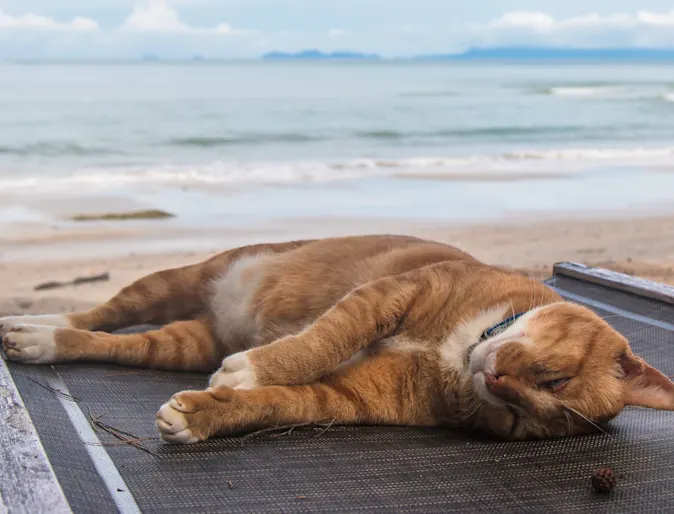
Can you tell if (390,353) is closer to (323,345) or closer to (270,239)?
(323,345)

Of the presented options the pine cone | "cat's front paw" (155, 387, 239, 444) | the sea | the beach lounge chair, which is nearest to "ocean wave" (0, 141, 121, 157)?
the sea

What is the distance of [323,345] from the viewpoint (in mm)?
2305

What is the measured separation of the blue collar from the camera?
7.76 feet

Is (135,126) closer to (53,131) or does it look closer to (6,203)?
(53,131)

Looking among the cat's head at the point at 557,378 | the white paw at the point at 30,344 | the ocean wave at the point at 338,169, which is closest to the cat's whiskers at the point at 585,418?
the cat's head at the point at 557,378

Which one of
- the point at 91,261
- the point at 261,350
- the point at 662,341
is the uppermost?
the point at 261,350

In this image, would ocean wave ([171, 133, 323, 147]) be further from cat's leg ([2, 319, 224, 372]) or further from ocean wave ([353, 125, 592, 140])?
cat's leg ([2, 319, 224, 372])

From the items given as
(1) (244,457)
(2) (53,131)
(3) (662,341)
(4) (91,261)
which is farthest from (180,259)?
(2) (53,131)

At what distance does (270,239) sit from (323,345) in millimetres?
4864

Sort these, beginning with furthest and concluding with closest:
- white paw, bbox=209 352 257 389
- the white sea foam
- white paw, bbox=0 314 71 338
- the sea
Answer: the white sea foam → the sea → white paw, bbox=0 314 71 338 → white paw, bbox=209 352 257 389

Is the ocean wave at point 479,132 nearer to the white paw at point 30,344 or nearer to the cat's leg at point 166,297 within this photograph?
the cat's leg at point 166,297

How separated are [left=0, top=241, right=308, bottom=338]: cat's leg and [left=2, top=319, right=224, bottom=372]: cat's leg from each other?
12 centimetres

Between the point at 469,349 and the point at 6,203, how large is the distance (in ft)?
24.2

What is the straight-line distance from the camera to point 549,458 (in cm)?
216
